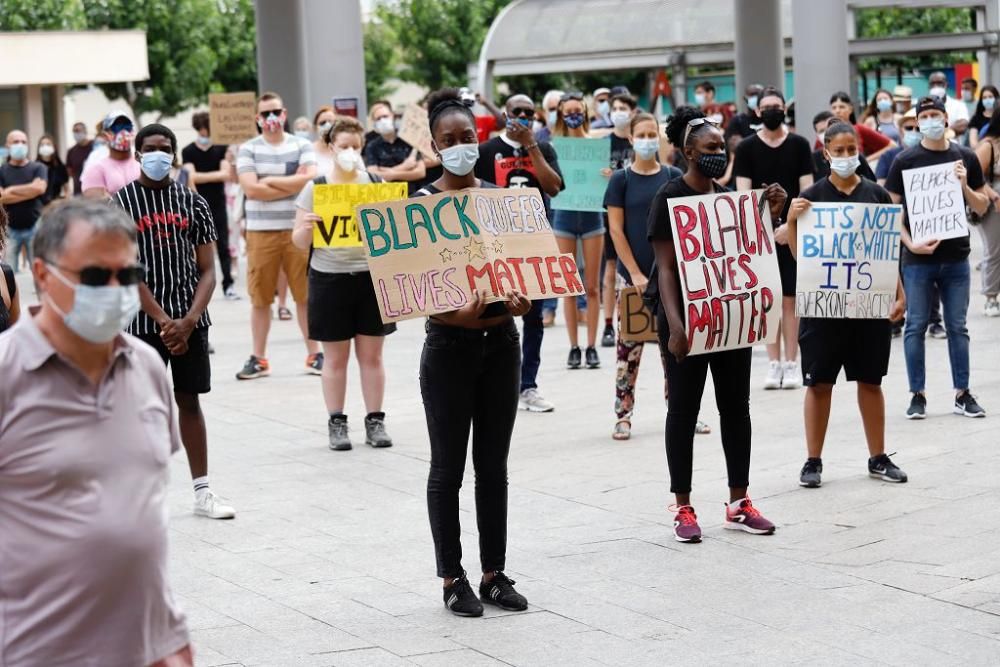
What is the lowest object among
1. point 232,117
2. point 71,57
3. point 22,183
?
point 22,183

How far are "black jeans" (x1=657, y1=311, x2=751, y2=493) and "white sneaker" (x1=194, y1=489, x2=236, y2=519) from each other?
231 cm

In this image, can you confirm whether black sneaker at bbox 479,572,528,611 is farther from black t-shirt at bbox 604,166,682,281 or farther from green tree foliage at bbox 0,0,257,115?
green tree foliage at bbox 0,0,257,115

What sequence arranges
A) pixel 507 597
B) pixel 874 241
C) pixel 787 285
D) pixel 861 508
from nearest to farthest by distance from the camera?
1. pixel 507 597
2. pixel 861 508
3. pixel 874 241
4. pixel 787 285

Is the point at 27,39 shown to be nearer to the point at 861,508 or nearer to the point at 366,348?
the point at 366,348

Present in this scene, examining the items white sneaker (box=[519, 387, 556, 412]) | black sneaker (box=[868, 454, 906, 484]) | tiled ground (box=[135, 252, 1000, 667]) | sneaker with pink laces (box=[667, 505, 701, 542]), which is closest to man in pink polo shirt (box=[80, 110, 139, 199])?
tiled ground (box=[135, 252, 1000, 667])

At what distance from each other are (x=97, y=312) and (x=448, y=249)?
3.29 metres

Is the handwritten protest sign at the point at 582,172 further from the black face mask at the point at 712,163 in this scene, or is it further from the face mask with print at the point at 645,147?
the black face mask at the point at 712,163

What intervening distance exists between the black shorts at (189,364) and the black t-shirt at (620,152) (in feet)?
21.1

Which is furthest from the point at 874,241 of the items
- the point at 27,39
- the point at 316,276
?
the point at 27,39

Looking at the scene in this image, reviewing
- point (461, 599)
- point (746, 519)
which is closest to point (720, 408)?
point (746, 519)

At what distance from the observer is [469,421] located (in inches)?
260

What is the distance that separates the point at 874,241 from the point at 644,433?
2173 millimetres

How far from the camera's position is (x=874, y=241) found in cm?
902

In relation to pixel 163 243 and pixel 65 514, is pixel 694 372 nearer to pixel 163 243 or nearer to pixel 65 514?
pixel 163 243
